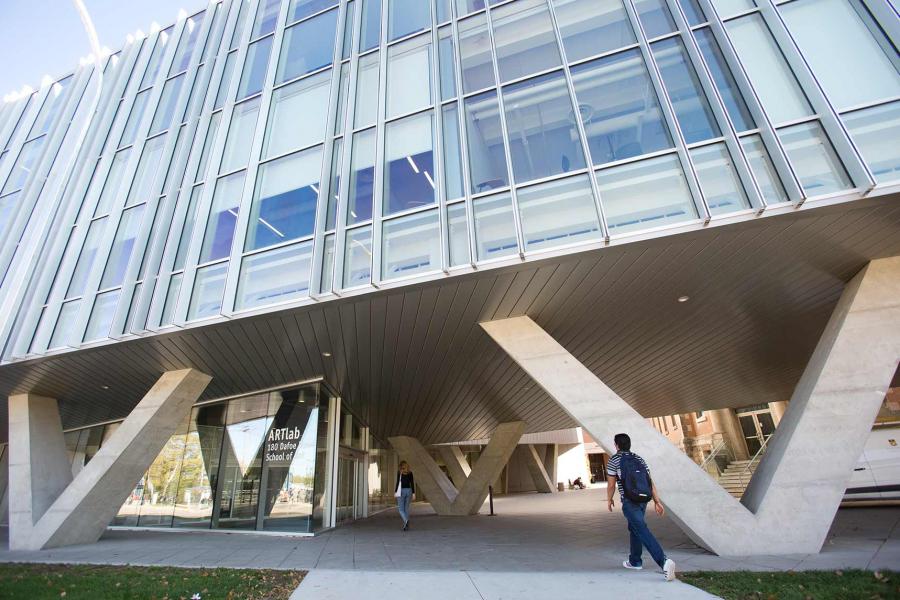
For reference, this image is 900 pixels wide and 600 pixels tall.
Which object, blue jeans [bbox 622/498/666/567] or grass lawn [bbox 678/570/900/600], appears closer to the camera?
grass lawn [bbox 678/570/900/600]

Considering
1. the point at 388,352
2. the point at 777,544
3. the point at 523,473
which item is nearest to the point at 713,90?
the point at 777,544

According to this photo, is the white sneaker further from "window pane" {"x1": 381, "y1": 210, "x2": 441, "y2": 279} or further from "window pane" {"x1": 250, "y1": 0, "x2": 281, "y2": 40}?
"window pane" {"x1": 250, "y1": 0, "x2": 281, "y2": 40}

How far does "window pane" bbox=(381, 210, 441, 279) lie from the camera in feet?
25.7

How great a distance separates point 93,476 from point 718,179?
48.1ft

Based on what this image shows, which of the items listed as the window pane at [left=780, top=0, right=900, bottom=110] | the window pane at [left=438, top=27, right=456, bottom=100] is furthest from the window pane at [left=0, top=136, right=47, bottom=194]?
the window pane at [left=780, top=0, right=900, bottom=110]

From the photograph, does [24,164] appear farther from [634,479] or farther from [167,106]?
[634,479]

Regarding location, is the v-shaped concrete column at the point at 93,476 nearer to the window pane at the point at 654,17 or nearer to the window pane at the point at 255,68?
the window pane at the point at 255,68

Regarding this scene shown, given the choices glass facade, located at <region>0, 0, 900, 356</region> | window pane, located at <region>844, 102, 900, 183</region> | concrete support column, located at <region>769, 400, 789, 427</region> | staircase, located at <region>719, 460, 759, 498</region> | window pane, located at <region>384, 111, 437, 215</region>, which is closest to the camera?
window pane, located at <region>844, 102, 900, 183</region>

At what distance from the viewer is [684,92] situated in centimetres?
785

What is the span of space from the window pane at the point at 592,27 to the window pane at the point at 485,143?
1890mm

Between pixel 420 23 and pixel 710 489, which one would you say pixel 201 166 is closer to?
pixel 420 23

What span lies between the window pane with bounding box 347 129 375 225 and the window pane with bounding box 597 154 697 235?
4421 mm

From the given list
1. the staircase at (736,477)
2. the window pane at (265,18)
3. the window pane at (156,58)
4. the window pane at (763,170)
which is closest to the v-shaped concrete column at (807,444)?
the window pane at (763,170)

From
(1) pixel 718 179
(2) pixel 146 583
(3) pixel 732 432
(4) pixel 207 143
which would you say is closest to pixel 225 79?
(4) pixel 207 143
